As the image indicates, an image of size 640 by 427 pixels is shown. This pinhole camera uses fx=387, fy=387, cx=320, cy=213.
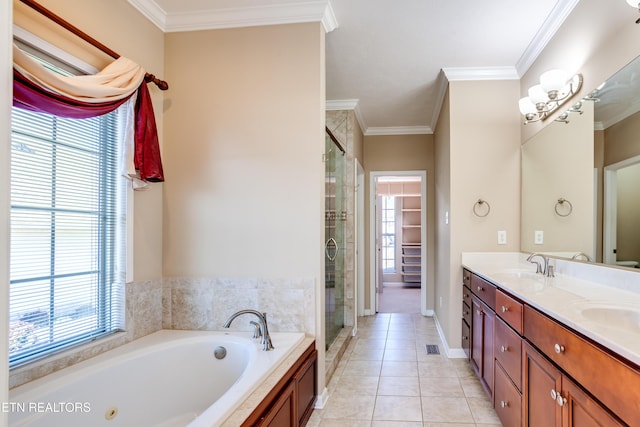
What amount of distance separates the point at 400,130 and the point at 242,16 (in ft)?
10.6

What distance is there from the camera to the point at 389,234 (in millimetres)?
8336

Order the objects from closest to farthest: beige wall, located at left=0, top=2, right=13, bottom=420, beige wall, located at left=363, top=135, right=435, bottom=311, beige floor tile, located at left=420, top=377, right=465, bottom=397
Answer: beige wall, located at left=0, top=2, right=13, bottom=420, beige floor tile, located at left=420, top=377, right=465, bottom=397, beige wall, located at left=363, top=135, right=435, bottom=311

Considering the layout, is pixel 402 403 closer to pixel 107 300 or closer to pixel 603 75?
pixel 107 300

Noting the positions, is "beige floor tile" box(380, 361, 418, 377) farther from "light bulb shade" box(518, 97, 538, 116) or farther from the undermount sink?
"light bulb shade" box(518, 97, 538, 116)

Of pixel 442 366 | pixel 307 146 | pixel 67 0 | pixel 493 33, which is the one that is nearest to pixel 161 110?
pixel 67 0

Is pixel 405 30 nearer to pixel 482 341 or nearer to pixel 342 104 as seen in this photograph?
pixel 342 104

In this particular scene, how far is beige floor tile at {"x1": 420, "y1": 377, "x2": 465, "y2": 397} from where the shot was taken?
280 centimetres

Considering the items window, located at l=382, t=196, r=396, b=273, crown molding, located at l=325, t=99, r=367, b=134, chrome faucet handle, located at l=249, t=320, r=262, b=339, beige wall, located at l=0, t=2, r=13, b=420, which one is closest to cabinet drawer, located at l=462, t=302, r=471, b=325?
chrome faucet handle, located at l=249, t=320, r=262, b=339

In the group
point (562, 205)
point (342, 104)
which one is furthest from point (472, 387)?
point (342, 104)

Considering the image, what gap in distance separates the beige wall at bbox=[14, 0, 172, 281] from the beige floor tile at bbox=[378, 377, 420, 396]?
182 centimetres

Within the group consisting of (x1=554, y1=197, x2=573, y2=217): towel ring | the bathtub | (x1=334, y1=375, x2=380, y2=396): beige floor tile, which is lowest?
(x1=334, y1=375, x2=380, y2=396): beige floor tile

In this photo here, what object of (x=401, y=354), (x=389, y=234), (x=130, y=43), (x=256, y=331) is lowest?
(x=401, y=354)

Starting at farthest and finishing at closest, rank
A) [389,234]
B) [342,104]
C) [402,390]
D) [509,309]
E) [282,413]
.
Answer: [389,234] < [342,104] < [402,390] < [509,309] < [282,413]

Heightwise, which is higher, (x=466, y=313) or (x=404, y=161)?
(x=404, y=161)
